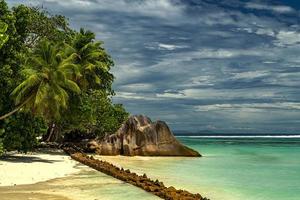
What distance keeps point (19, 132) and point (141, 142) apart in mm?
17661

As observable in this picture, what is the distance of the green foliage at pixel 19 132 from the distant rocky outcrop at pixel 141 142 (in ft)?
43.5

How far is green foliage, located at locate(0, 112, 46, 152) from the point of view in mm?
35688

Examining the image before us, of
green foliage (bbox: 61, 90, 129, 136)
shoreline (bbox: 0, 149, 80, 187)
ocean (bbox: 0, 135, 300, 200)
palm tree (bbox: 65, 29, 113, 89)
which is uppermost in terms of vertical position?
palm tree (bbox: 65, 29, 113, 89)

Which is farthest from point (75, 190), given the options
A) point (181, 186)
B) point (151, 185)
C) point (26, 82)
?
point (26, 82)

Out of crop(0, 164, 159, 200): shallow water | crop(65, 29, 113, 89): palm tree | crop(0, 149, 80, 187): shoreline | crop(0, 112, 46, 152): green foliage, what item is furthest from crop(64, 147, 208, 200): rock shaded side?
crop(65, 29, 113, 89): palm tree

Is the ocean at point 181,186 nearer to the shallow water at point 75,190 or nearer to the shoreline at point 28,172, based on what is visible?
the shallow water at point 75,190

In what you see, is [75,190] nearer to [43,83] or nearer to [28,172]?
[28,172]

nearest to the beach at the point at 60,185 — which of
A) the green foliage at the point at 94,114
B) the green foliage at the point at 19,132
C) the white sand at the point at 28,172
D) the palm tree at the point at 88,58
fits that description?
the white sand at the point at 28,172

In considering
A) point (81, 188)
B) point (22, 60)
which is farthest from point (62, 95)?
point (81, 188)

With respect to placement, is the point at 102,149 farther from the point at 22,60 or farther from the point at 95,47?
the point at 22,60

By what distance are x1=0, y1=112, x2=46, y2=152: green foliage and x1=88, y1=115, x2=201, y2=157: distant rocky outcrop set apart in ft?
43.5

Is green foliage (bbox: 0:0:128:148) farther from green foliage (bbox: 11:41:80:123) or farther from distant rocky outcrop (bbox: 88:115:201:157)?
distant rocky outcrop (bbox: 88:115:201:157)

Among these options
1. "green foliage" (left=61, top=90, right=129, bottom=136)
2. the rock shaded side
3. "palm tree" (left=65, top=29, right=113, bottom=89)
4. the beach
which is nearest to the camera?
the rock shaded side

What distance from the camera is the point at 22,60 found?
36.8 meters
